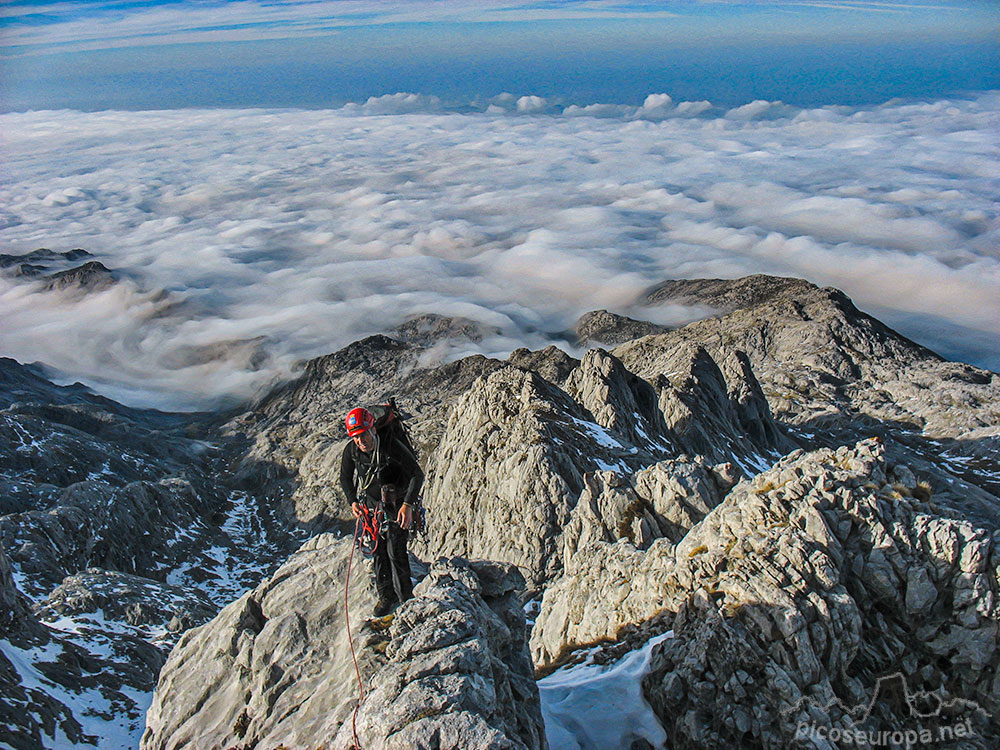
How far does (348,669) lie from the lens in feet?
55.2

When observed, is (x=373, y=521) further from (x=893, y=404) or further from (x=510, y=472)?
(x=893, y=404)

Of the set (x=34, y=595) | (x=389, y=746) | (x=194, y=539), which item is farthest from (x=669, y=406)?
(x=194, y=539)

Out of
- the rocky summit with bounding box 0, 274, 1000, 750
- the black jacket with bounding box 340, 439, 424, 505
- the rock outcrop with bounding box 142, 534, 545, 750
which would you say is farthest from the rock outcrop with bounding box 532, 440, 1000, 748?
the black jacket with bounding box 340, 439, 424, 505

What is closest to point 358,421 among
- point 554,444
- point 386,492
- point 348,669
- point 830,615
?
point 386,492

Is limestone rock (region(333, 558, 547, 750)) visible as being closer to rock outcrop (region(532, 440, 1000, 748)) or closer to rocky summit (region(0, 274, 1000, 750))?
rocky summit (region(0, 274, 1000, 750))

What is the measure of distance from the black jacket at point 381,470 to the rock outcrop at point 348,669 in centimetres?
316

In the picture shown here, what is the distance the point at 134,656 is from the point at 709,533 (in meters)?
62.5

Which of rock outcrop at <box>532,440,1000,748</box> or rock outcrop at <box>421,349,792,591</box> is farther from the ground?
rock outcrop at <box>532,440,1000,748</box>

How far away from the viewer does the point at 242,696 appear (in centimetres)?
1912

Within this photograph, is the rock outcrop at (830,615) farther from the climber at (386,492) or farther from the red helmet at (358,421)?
the red helmet at (358,421)

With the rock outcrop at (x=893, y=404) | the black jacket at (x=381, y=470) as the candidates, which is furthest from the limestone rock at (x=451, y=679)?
the rock outcrop at (x=893, y=404)

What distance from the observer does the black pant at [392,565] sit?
1772 cm

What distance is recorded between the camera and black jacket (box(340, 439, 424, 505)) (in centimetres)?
1728

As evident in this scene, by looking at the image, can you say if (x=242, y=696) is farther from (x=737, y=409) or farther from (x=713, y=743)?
(x=737, y=409)
